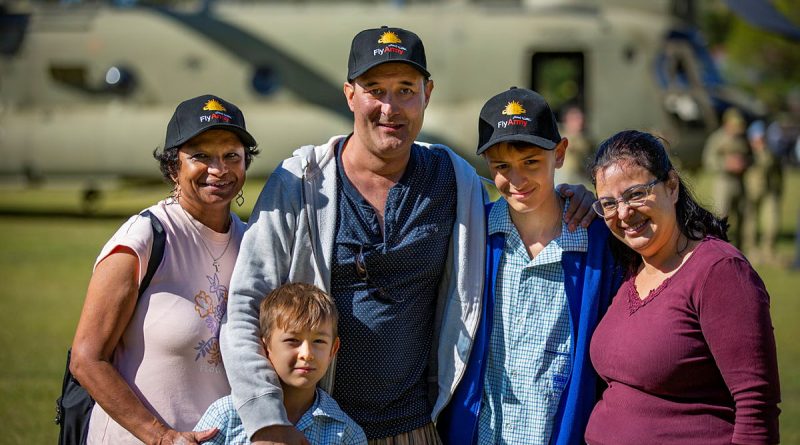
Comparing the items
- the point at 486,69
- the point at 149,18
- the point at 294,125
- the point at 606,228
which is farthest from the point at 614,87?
the point at 606,228

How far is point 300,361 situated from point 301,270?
0.29 m

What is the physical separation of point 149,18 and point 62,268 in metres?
4.77

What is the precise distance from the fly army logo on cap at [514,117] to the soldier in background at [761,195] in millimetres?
9335

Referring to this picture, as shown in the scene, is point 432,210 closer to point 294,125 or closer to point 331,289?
point 331,289

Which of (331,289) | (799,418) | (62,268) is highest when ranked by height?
(62,268)

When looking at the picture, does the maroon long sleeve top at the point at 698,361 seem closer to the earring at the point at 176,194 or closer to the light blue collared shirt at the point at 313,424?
the light blue collared shirt at the point at 313,424

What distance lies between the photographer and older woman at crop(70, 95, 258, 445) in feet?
8.47

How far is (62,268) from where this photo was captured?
1077 cm

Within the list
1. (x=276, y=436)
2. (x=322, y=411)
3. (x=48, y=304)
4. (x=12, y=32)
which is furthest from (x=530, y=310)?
(x=12, y=32)

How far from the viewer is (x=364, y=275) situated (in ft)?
9.15

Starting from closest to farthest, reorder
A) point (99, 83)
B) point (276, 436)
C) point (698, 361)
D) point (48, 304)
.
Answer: point (698, 361) → point (276, 436) → point (48, 304) → point (99, 83)

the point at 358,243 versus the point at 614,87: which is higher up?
the point at 614,87

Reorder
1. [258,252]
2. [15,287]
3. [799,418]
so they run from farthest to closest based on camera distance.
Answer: [15,287] → [799,418] → [258,252]

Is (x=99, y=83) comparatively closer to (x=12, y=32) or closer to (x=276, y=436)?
(x=12, y=32)
